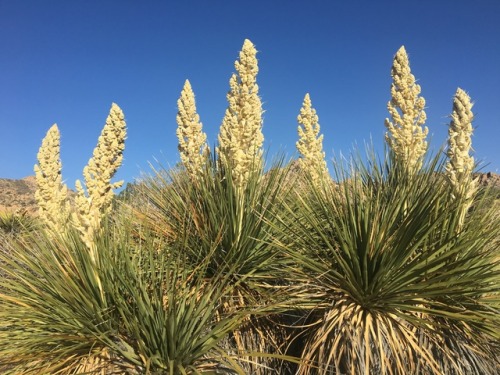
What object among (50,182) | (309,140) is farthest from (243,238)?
(309,140)

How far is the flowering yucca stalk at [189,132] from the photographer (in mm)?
5227

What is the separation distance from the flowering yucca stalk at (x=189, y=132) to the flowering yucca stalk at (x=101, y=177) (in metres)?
1.56

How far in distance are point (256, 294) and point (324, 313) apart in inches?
31.4

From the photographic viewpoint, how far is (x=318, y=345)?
11.8ft

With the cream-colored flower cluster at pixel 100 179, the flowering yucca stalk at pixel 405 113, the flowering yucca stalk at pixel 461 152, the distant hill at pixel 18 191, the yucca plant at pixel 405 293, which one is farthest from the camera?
the distant hill at pixel 18 191

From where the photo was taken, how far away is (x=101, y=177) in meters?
3.55

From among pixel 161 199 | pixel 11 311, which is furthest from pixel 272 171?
pixel 11 311

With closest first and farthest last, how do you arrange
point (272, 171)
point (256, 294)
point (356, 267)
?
point (356, 267) < point (256, 294) < point (272, 171)

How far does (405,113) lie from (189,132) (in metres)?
3.72

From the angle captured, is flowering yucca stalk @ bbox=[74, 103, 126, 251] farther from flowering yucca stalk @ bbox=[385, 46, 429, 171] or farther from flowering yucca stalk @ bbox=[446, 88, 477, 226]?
flowering yucca stalk @ bbox=[385, 46, 429, 171]

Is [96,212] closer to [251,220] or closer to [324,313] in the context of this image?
[251,220]

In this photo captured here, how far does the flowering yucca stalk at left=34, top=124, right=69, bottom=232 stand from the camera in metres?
5.55

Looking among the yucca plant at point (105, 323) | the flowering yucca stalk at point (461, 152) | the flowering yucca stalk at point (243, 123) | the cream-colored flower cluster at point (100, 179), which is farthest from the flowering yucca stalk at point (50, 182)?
the flowering yucca stalk at point (461, 152)

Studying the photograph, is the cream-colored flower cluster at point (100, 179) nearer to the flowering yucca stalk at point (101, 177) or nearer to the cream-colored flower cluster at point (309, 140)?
the flowering yucca stalk at point (101, 177)
